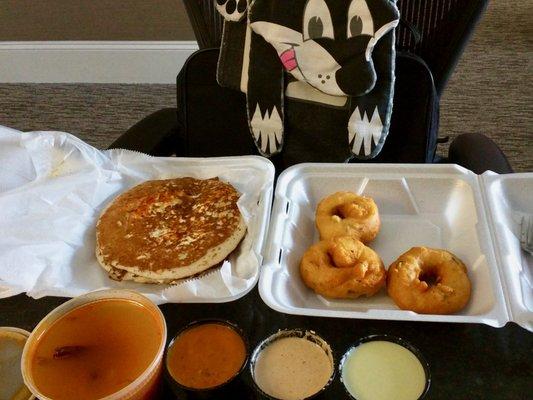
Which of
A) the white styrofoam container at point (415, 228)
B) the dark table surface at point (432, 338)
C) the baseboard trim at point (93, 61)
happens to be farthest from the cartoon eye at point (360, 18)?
the baseboard trim at point (93, 61)

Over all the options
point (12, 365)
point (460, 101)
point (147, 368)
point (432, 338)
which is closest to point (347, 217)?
point (432, 338)

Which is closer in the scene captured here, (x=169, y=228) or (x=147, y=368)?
(x=147, y=368)

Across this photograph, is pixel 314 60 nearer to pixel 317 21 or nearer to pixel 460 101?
pixel 317 21

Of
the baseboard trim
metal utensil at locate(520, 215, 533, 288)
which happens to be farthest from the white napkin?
the baseboard trim

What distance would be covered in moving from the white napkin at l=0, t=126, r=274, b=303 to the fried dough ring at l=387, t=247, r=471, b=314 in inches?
9.4

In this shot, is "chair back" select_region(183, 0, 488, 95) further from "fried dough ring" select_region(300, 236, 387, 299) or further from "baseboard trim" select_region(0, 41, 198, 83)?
"baseboard trim" select_region(0, 41, 198, 83)

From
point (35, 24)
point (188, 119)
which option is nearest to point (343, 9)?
point (188, 119)

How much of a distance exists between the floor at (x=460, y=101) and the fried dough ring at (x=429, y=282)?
1503 millimetres

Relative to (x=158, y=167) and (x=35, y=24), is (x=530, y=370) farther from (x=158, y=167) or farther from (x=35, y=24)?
(x=35, y=24)

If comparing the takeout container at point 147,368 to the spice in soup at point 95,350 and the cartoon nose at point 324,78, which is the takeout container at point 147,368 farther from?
the cartoon nose at point 324,78

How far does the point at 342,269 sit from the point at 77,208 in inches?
21.6

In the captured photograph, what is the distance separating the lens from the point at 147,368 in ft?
2.15

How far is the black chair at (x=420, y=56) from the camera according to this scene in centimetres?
108

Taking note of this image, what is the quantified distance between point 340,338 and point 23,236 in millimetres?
591
